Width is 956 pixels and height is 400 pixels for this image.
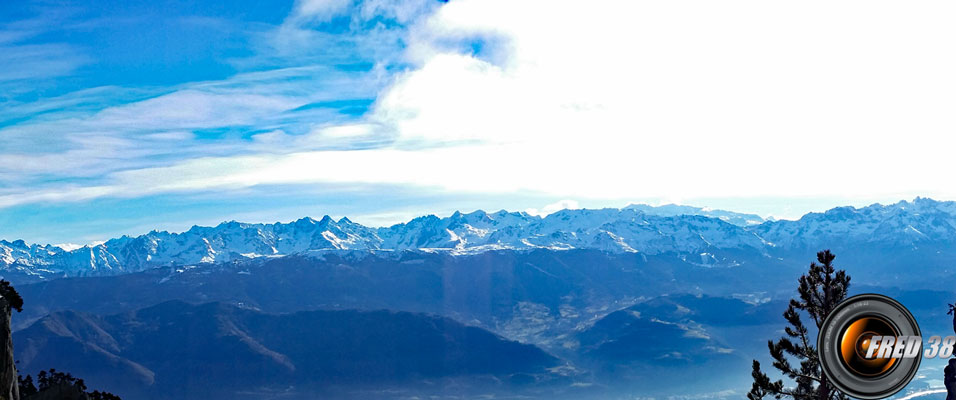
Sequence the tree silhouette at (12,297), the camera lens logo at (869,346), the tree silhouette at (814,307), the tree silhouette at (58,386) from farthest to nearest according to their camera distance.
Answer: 1. the tree silhouette at (58,386)
2. the tree silhouette at (12,297)
3. the tree silhouette at (814,307)
4. the camera lens logo at (869,346)

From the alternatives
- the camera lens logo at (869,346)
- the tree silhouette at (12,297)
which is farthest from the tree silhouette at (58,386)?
the camera lens logo at (869,346)

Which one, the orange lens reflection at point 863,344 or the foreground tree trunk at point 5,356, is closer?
the orange lens reflection at point 863,344

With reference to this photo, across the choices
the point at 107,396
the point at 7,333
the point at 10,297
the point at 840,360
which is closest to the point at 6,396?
the point at 7,333

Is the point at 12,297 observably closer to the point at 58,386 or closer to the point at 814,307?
the point at 58,386

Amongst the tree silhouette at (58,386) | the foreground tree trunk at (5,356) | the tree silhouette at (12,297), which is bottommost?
the tree silhouette at (58,386)

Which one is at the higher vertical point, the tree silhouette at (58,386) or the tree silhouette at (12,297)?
the tree silhouette at (12,297)

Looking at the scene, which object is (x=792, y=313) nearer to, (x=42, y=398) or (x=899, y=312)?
(x=899, y=312)

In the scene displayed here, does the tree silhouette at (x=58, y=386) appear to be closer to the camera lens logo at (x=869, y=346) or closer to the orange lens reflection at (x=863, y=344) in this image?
the camera lens logo at (x=869, y=346)

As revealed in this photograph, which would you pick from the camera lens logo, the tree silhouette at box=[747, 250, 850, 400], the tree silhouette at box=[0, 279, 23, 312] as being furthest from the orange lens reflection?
the tree silhouette at box=[0, 279, 23, 312]
